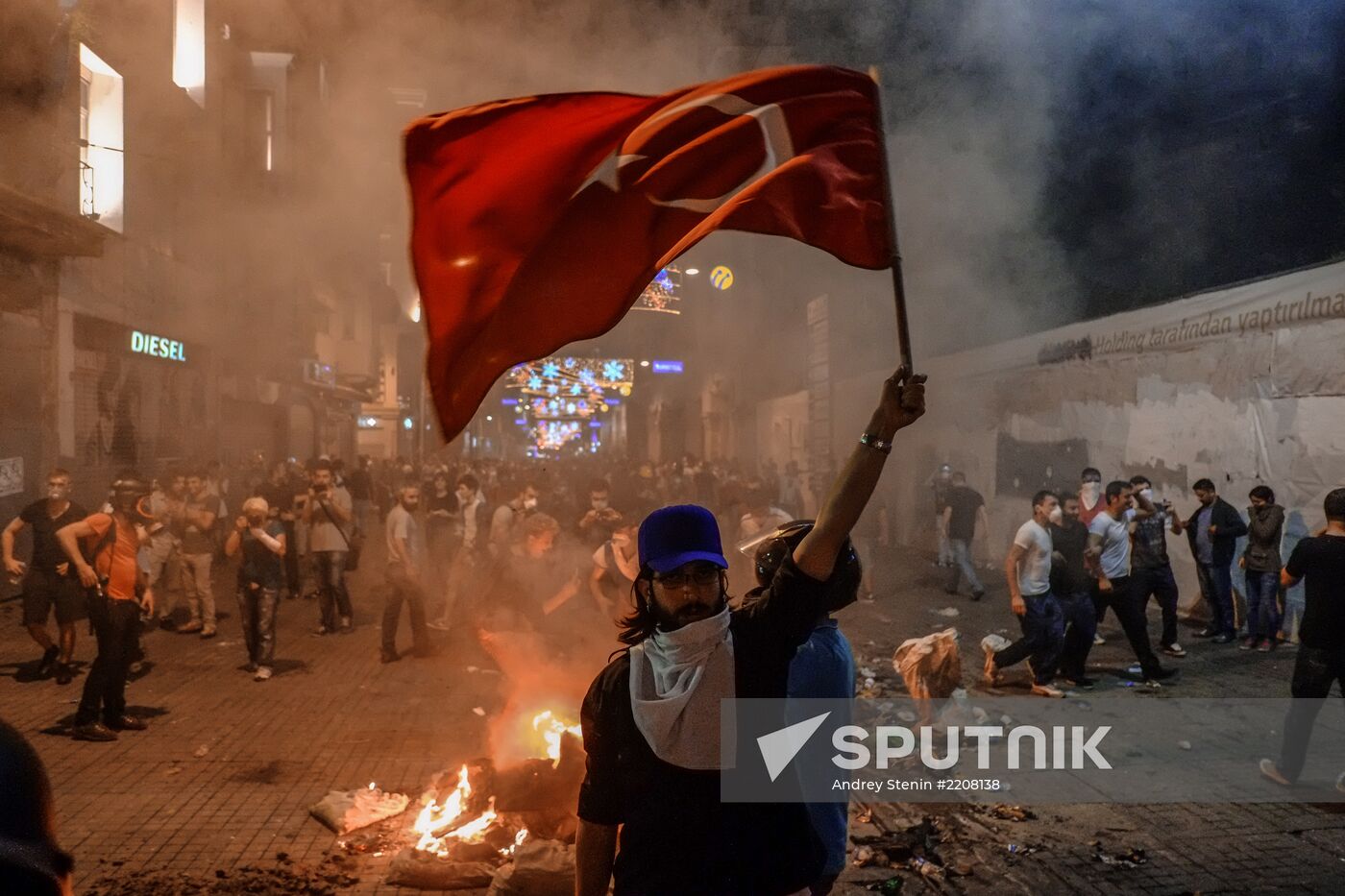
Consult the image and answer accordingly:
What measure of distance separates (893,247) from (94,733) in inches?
235

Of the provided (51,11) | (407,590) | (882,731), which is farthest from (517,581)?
(51,11)

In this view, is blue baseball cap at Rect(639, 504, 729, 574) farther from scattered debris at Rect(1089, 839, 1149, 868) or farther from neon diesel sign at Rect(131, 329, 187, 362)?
neon diesel sign at Rect(131, 329, 187, 362)

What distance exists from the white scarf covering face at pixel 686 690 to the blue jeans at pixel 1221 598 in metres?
8.35

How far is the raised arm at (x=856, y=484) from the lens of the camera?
66.3 inches

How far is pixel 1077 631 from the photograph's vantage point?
679 cm

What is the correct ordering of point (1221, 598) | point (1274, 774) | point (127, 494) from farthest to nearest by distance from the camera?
point (1221, 598)
point (127, 494)
point (1274, 774)

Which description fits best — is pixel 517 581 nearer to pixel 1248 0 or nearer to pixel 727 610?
pixel 727 610

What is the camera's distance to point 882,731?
5.54 metres

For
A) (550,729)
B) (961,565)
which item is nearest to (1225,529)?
(961,565)

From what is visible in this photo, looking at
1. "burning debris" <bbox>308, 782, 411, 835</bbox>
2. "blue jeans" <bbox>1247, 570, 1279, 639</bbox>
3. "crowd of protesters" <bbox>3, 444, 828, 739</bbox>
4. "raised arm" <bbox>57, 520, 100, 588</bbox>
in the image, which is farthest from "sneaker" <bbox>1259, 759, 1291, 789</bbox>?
"raised arm" <bbox>57, 520, 100, 588</bbox>

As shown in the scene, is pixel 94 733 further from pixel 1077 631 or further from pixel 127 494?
pixel 1077 631

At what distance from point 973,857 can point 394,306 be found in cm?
4326

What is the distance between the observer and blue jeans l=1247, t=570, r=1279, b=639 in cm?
779

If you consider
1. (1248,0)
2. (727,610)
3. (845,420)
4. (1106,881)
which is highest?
(1248,0)
